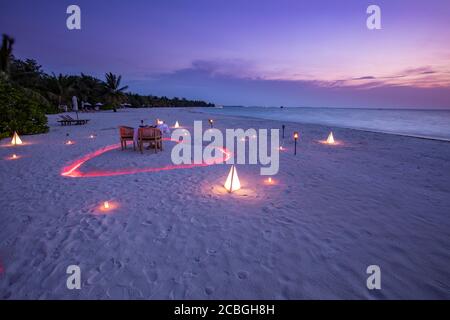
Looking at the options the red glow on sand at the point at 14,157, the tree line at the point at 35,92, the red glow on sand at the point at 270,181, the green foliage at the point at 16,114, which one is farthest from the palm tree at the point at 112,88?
the red glow on sand at the point at 270,181

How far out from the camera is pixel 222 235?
4.02 metres

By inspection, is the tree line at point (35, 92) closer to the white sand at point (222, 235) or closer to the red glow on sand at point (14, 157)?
the red glow on sand at point (14, 157)

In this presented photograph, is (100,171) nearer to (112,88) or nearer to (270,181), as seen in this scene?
(270,181)

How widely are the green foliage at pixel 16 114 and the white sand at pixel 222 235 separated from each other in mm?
7982

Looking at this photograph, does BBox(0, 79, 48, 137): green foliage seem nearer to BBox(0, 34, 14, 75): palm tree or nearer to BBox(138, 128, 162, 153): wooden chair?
BBox(138, 128, 162, 153): wooden chair

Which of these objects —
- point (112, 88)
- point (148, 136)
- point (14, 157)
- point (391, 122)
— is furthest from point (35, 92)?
point (391, 122)

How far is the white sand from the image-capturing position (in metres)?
2.92

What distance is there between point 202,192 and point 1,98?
14.4m

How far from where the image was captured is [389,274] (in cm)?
312

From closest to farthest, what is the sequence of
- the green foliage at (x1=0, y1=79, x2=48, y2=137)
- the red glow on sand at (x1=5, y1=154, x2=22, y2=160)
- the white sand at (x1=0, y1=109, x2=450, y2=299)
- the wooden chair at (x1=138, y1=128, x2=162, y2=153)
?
1. the white sand at (x1=0, y1=109, x2=450, y2=299)
2. the red glow on sand at (x1=5, y1=154, x2=22, y2=160)
3. the wooden chair at (x1=138, y1=128, x2=162, y2=153)
4. the green foliage at (x1=0, y1=79, x2=48, y2=137)

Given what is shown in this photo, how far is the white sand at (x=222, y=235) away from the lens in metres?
2.92

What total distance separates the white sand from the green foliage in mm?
7982

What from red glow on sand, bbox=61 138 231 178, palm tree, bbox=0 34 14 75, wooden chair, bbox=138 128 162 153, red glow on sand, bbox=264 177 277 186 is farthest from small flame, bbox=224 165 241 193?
palm tree, bbox=0 34 14 75

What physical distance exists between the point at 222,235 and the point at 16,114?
16.1 metres
